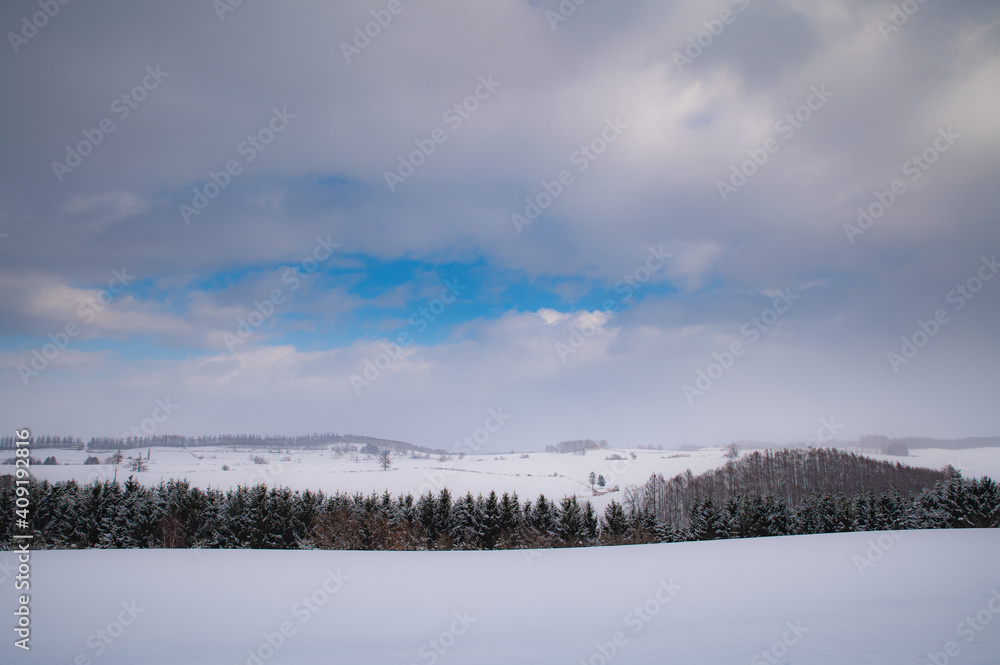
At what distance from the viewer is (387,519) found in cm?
4109

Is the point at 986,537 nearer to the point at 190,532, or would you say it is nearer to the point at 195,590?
the point at 195,590

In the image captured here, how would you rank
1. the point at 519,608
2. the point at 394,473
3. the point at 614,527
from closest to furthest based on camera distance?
the point at 519,608
the point at 614,527
the point at 394,473

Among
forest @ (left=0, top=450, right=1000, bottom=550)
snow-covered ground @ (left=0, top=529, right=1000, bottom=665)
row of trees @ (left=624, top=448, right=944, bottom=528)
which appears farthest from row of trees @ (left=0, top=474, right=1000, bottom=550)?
row of trees @ (left=624, top=448, right=944, bottom=528)

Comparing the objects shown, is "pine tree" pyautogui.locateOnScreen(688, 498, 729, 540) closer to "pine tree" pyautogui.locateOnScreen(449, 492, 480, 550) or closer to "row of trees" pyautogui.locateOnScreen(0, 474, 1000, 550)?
"row of trees" pyautogui.locateOnScreen(0, 474, 1000, 550)

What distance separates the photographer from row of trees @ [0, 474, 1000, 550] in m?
38.7

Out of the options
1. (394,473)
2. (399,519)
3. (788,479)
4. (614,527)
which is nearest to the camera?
(399,519)

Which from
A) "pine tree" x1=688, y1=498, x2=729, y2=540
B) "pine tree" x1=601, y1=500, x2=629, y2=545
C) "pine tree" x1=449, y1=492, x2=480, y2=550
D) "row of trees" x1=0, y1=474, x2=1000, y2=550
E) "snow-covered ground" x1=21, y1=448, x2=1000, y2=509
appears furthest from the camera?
"snow-covered ground" x1=21, y1=448, x2=1000, y2=509

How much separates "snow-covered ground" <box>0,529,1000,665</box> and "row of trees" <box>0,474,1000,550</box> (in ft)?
60.1

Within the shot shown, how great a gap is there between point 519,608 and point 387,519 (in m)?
30.3

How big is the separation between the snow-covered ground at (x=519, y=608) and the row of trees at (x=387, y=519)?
18328mm

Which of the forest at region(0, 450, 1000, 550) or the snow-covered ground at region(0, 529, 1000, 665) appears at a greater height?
the snow-covered ground at region(0, 529, 1000, 665)

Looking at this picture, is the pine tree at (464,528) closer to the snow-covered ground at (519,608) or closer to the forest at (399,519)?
the forest at (399,519)

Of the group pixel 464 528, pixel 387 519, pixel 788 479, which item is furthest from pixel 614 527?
pixel 788 479

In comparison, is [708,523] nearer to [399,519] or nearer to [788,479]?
[399,519]
